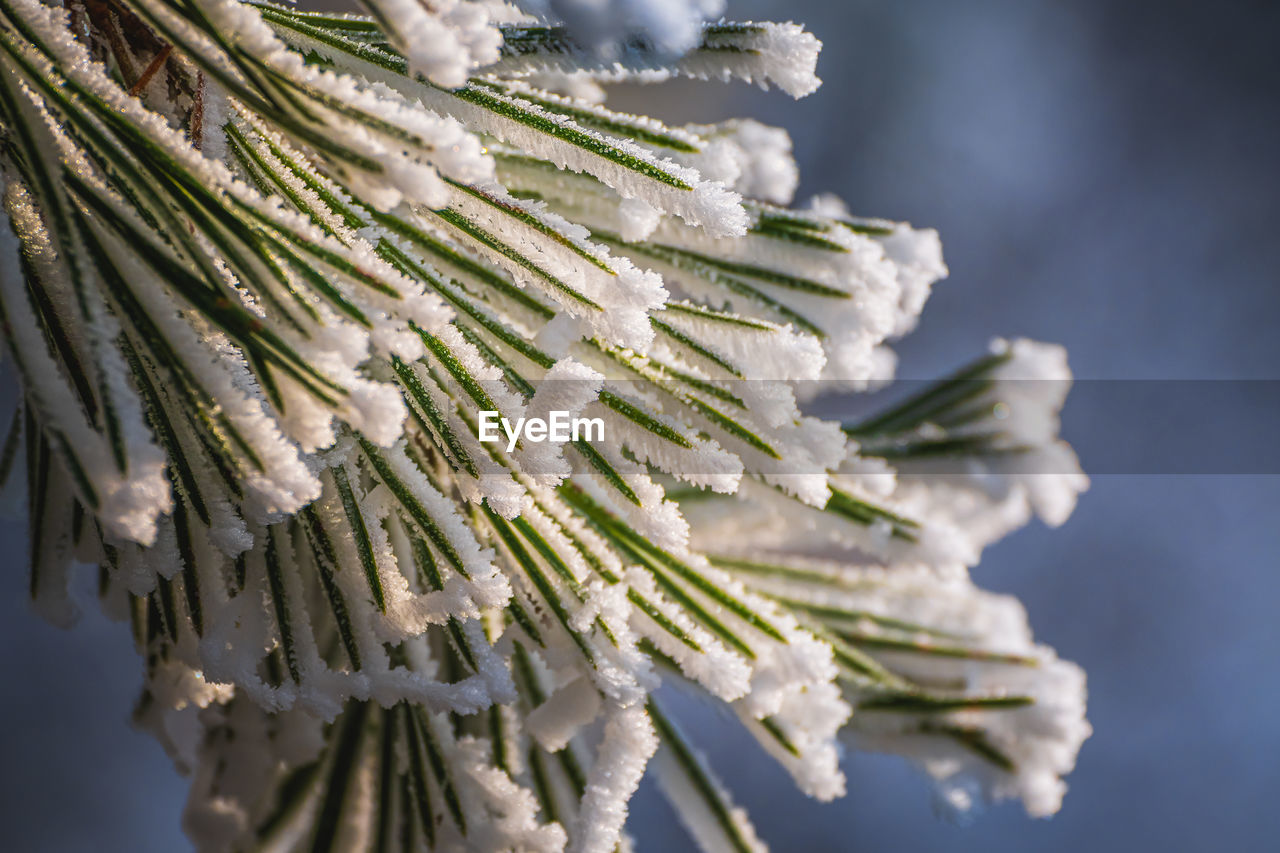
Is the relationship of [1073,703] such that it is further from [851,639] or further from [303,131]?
[303,131]

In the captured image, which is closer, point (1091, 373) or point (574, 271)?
point (574, 271)

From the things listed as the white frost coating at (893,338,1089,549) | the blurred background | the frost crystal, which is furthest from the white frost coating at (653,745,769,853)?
the blurred background

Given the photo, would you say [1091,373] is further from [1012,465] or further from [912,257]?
[912,257]

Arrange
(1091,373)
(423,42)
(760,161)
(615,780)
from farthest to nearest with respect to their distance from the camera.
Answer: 1. (1091,373)
2. (760,161)
3. (615,780)
4. (423,42)

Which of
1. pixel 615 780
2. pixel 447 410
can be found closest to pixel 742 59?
pixel 447 410

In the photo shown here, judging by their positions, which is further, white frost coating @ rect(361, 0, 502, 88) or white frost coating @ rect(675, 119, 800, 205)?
white frost coating @ rect(675, 119, 800, 205)

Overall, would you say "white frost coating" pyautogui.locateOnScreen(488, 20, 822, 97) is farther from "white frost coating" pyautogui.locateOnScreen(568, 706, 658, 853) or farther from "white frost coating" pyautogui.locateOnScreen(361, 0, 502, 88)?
"white frost coating" pyautogui.locateOnScreen(568, 706, 658, 853)

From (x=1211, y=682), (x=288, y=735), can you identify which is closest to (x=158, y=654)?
(x=288, y=735)
